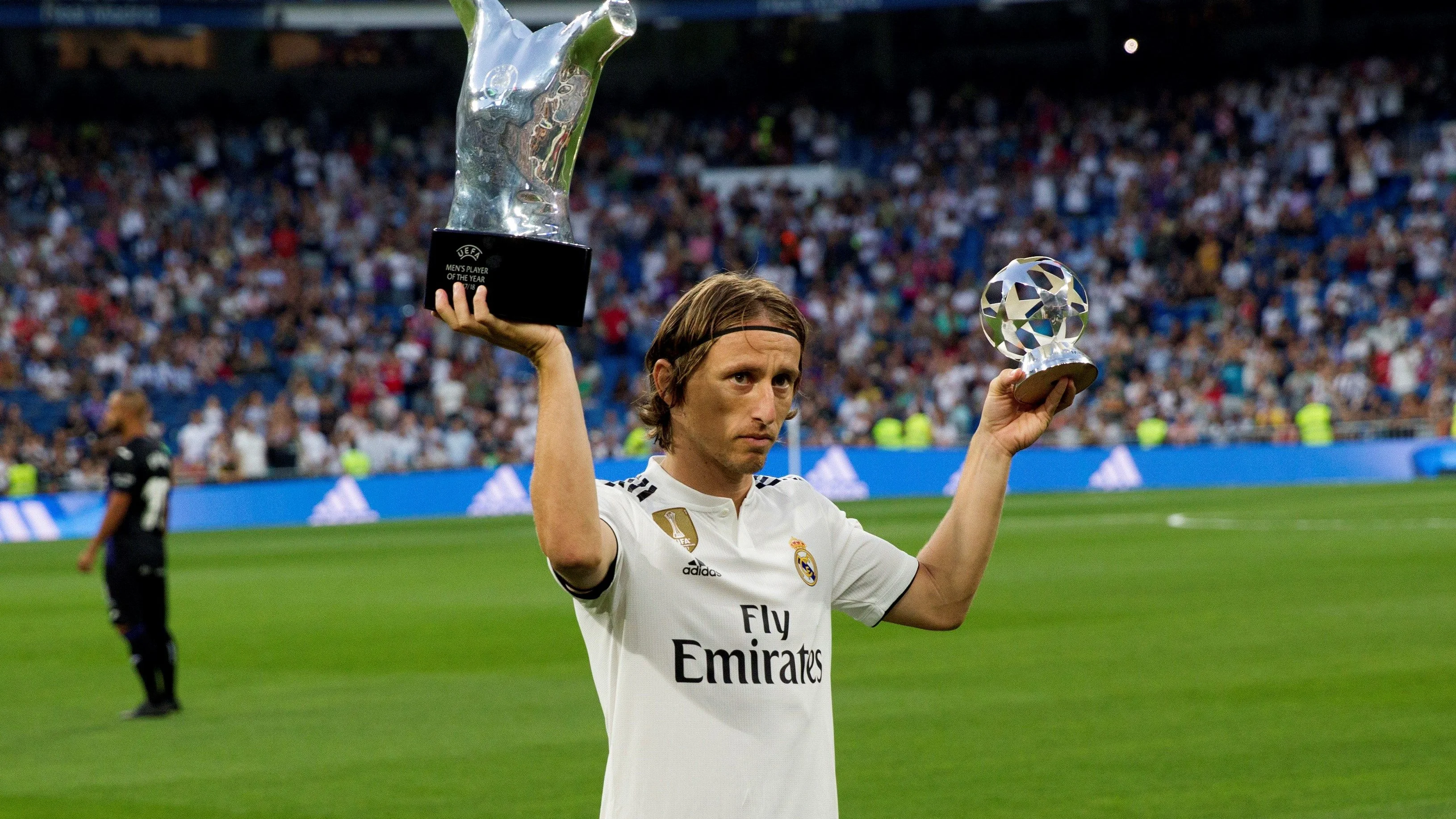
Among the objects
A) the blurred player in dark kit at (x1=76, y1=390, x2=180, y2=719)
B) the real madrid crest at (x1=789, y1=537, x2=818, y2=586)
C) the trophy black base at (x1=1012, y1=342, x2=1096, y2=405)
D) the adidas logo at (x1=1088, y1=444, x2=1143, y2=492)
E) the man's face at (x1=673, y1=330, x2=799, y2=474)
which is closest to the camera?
the man's face at (x1=673, y1=330, x2=799, y2=474)

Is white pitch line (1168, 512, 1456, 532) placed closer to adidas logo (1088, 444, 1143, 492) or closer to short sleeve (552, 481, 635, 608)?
adidas logo (1088, 444, 1143, 492)

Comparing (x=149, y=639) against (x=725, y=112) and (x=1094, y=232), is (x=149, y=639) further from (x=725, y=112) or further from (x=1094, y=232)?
(x=725, y=112)

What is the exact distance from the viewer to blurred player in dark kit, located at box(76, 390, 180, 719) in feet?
35.3

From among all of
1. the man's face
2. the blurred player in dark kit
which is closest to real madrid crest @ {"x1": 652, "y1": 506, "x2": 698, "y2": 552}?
the man's face

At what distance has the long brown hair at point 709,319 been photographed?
317 centimetres

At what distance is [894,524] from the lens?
22844 mm

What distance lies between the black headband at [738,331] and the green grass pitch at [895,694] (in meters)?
4.72

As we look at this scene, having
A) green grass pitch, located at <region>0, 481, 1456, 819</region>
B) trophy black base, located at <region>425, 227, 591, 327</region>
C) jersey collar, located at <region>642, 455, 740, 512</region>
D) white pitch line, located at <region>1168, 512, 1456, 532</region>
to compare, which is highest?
trophy black base, located at <region>425, 227, 591, 327</region>

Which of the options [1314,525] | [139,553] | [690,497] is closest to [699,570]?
[690,497]

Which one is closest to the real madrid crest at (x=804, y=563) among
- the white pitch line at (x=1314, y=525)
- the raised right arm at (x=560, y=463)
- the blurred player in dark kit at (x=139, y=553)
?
the raised right arm at (x=560, y=463)

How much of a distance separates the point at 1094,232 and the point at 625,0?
36080 millimetres

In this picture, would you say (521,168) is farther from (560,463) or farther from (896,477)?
(896,477)

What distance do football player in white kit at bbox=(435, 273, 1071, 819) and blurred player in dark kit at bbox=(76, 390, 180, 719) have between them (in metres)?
8.16

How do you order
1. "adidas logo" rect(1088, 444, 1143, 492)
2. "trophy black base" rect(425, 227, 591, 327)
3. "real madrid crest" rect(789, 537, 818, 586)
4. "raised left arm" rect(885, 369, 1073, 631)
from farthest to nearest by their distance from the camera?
"adidas logo" rect(1088, 444, 1143, 492)
"raised left arm" rect(885, 369, 1073, 631)
"real madrid crest" rect(789, 537, 818, 586)
"trophy black base" rect(425, 227, 591, 327)
